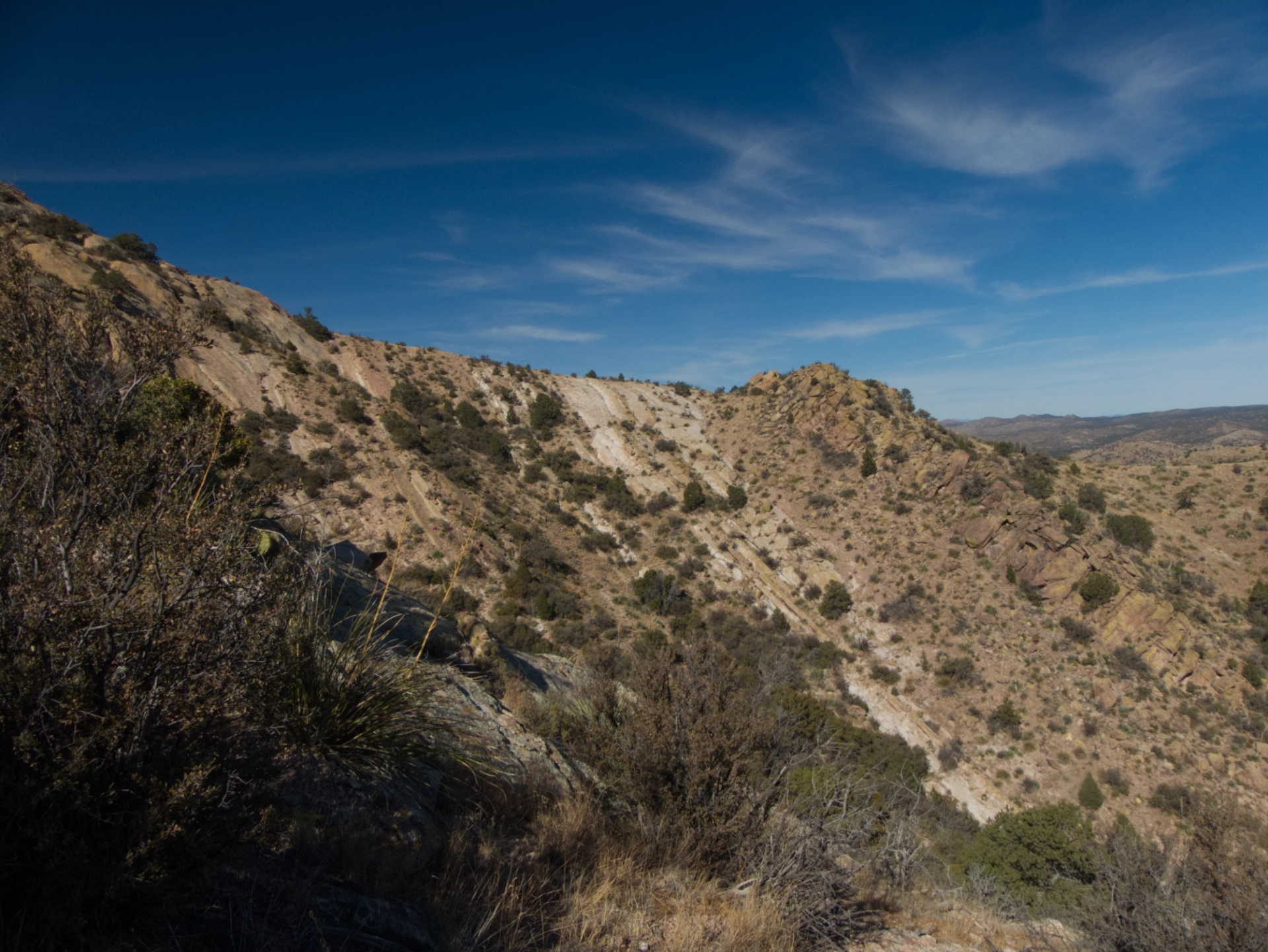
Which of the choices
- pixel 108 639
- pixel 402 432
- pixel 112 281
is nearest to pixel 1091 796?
pixel 108 639

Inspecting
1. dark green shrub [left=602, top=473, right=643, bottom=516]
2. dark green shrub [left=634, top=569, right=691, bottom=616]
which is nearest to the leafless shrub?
dark green shrub [left=634, top=569, right=691, bottom=616]

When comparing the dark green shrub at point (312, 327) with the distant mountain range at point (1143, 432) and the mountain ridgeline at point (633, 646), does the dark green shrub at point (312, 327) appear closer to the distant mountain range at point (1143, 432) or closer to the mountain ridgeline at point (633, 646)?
the mountain ridgeline at point (633, 646)

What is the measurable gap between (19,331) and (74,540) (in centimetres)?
105

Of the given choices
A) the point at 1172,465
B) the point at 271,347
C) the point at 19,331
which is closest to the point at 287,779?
the point at 19,331

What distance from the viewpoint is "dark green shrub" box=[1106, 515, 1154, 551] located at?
26438 millimetres

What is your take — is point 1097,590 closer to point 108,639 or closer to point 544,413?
point 108,639

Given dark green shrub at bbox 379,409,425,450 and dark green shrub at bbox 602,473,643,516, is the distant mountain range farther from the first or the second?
dark green shrub at bbox 379,409,425,450

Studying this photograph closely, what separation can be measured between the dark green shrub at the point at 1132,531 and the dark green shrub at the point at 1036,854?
18473 millimetres

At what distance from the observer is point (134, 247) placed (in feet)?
92.8

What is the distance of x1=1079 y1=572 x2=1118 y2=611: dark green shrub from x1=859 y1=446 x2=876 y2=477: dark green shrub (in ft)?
35.9

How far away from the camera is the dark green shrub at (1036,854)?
11203mm

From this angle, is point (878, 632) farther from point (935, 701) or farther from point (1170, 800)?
point (1170, 800)

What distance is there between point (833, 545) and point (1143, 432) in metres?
109

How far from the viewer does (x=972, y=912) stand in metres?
5.33
